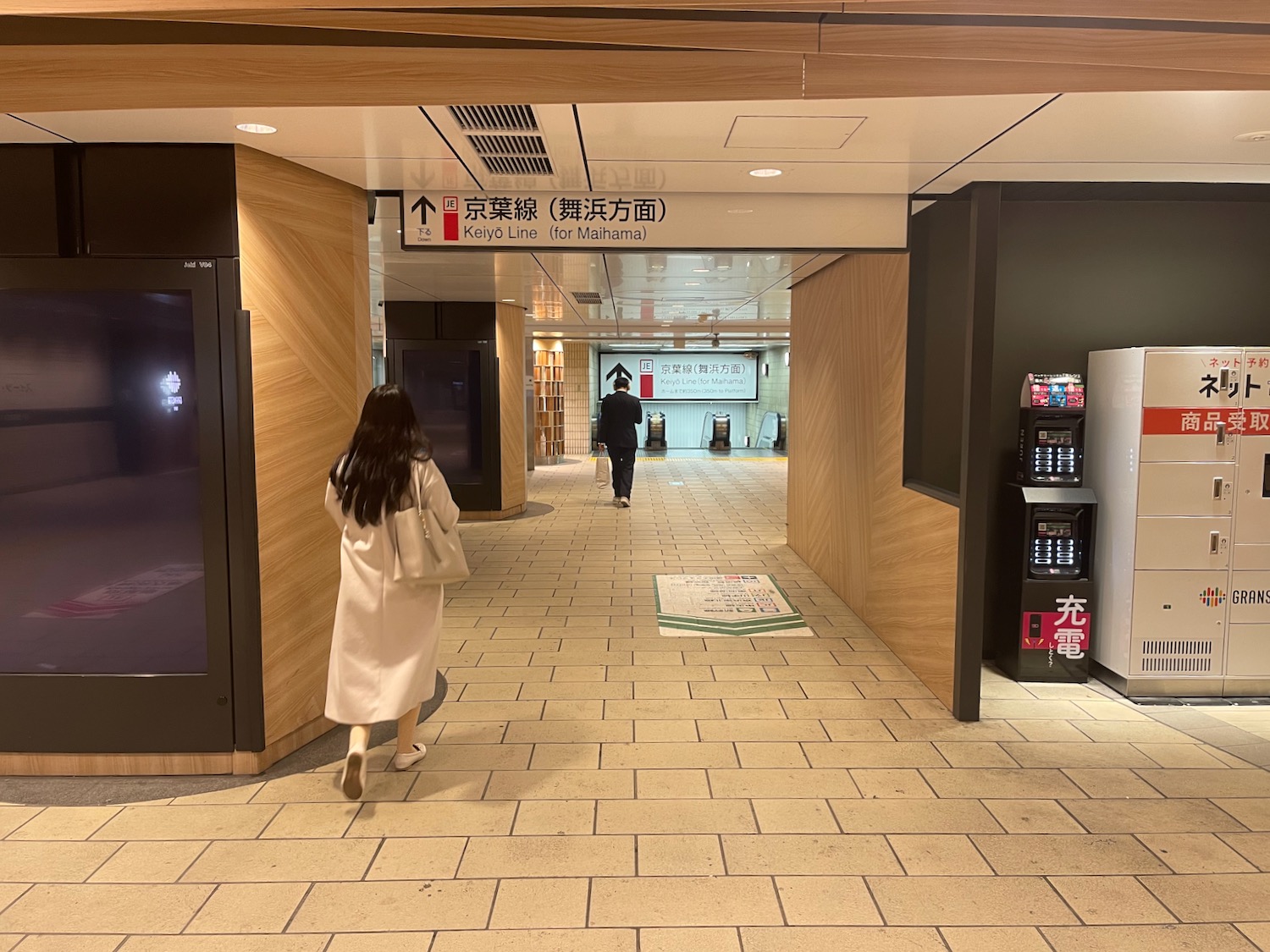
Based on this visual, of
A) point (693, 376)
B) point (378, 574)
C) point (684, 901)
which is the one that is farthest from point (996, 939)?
point (693, 376)

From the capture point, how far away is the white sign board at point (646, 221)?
4.16m

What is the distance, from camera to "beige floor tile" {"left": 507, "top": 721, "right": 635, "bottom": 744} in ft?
12.9

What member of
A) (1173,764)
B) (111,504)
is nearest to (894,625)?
(1173,764)

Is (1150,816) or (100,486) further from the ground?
(100,486)

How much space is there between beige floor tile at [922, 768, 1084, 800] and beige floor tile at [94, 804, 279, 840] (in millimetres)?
2701

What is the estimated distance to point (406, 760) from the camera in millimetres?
3621

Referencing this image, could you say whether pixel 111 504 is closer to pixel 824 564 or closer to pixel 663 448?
pixel 824 564

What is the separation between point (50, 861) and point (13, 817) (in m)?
0.48

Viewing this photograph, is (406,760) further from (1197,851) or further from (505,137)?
(1197,851)

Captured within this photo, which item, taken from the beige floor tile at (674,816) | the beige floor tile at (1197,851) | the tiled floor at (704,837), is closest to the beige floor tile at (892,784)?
the tiled floor at (704,837)

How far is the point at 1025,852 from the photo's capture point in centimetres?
294

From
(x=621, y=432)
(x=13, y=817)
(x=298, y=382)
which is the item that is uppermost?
(x=298, y=382)

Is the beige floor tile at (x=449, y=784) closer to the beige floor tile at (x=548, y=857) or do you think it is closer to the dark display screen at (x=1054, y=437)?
the beige floor tile at (x=548, y=857)

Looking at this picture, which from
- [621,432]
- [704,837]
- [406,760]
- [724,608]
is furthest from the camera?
[621,432]
